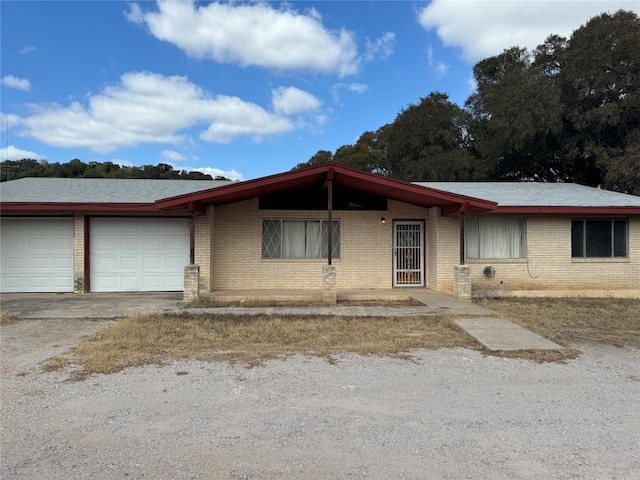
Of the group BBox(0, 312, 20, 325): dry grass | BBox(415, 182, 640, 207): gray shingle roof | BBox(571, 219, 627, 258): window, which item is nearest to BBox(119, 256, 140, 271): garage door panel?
BBox(0, 312, 20, 325): dry grass

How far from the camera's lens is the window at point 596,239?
1256 centimetres

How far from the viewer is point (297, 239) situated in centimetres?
1263

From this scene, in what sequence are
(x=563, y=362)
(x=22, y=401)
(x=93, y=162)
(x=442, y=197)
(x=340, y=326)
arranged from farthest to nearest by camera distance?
(x=93, y=162) → (x=442, y=197) → (x=340, y=326) → (x=563, y=362) → (x=22, y=401)

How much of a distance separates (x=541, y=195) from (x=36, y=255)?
1486cm

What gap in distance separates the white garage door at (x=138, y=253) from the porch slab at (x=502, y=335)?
26.0ft

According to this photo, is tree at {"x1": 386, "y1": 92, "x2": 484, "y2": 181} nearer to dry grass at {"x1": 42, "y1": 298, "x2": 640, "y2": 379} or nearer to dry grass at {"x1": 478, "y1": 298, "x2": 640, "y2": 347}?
dry grass at {"x1": 478, "y1": 298, "x2": 640, "y2": 347}

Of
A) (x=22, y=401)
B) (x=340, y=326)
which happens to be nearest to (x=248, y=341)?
(x=340, y=326)

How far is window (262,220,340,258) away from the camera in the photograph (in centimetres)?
1250

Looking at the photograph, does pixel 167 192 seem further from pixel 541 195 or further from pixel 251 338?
pixel 541 195

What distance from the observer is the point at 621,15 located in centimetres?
2016

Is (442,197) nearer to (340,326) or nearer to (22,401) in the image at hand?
(340,326)

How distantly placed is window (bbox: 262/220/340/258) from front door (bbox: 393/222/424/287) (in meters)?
1.81

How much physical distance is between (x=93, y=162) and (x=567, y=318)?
111 ft

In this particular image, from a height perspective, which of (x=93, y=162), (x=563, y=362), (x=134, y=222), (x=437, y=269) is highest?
(x=93, y=162)
